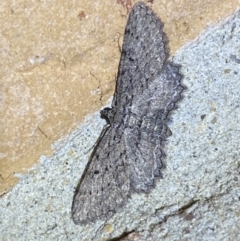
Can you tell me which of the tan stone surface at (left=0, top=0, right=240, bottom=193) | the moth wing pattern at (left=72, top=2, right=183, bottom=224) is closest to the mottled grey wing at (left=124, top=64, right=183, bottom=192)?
the moth wing pattern at (left=72, top=2, right=183, bottom=224)

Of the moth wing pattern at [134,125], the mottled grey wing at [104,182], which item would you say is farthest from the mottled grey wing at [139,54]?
the mottled grey wing at [104,182]

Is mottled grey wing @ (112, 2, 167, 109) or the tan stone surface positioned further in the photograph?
mottled grey wing @ (112, 2, 167, 109)

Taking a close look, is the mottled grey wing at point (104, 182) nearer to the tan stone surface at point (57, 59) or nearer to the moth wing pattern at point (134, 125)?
the moth wing pattern at point (134, 125)

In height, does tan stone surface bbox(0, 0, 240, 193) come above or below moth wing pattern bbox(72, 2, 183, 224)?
above

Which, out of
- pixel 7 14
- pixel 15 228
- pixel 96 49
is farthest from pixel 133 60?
pixel 15 228

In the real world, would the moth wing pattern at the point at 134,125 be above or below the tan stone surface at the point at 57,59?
below

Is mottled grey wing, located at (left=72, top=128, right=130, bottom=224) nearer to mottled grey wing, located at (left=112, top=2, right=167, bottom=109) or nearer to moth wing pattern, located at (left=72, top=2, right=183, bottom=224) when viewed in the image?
moth wing pattern, located at (left=72, top=2, right=183, bottom=224)
